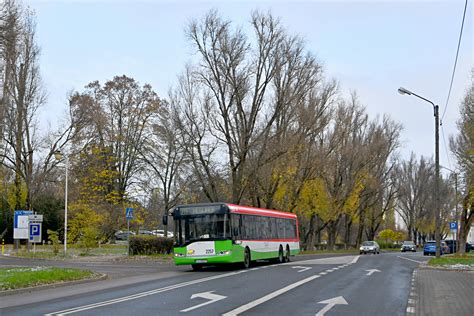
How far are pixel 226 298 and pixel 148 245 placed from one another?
23.0 metres

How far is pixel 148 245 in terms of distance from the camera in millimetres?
36719

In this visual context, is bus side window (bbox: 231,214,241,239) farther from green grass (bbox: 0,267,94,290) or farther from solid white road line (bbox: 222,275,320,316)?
green grass (bbox: 0,267,94,290)

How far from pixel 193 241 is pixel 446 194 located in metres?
63.2

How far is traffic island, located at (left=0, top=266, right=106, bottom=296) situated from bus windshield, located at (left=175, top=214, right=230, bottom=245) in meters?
4.84

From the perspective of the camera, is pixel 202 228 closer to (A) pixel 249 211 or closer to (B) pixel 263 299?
(A) pixel 249 211

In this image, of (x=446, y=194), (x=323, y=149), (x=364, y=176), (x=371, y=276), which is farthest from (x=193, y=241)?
(x=446, y=194)

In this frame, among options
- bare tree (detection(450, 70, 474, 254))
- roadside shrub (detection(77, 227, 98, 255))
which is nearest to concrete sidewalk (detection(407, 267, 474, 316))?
bare tree (detection(450, 70, 474, 254))

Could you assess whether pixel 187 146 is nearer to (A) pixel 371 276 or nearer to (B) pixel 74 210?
(B) pixel 74 210

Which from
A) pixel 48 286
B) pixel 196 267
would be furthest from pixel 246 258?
pixel 48 286

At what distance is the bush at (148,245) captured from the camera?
36.2 metres

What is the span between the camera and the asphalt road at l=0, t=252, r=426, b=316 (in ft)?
40.3

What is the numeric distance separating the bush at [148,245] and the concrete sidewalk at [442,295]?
18457 millimetres

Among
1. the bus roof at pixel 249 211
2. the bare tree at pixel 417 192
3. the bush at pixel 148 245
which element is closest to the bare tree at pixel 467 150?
the bus roof at pixel 249 211

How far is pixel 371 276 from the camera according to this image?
22297mm
